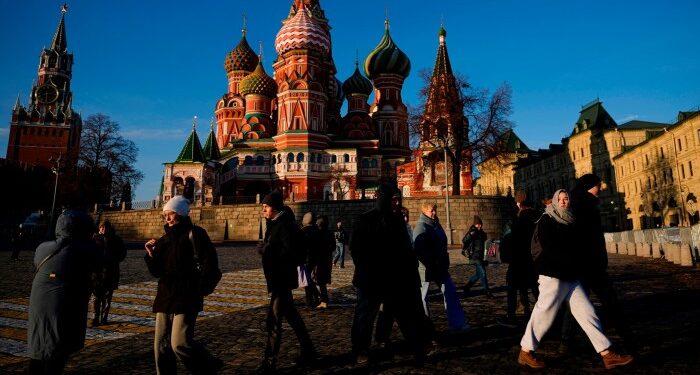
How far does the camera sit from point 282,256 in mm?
4699

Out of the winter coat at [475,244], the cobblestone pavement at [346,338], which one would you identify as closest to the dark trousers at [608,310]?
the cobblestone pavement at [346,338]

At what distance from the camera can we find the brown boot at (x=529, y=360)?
426 centimetres

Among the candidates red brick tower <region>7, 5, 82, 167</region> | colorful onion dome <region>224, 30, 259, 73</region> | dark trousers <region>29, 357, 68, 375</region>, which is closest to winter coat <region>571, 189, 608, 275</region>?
dark trousers <region>29, 357, 68, 375</region>

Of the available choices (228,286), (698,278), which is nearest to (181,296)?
(228,286)

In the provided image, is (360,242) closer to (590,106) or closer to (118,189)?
(118,189)

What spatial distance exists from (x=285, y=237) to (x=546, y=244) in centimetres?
265

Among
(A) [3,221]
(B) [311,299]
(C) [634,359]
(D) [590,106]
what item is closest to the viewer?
(C) [634,359]

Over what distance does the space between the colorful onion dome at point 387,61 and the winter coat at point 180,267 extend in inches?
2131

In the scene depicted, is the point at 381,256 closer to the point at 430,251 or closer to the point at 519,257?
the point at 430,251

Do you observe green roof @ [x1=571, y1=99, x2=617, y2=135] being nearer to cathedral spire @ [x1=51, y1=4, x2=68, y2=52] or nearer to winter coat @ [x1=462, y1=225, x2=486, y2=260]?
winter coat @ [x1=462, y1=225, x2=486, y2=260]

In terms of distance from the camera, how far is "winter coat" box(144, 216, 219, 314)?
3752 mm

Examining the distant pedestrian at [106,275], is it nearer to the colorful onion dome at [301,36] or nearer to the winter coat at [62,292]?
the winter coat at [62,292]

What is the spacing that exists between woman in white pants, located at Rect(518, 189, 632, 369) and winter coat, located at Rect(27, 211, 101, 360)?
400 cm

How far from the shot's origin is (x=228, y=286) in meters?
11.2
